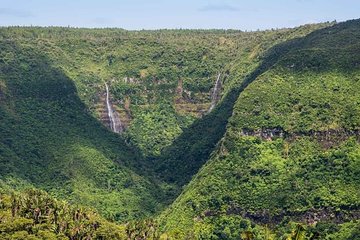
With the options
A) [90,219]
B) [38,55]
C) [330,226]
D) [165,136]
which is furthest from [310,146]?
[38,55]

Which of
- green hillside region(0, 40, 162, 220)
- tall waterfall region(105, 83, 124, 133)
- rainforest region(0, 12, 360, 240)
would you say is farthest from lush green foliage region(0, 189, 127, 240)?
tall waterfall region(105, 83, 124, 133)

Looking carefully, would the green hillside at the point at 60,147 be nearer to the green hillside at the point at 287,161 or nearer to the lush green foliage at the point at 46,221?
the green hillside at the point at 287,161

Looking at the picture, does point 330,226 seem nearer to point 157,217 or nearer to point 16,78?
point 157,217

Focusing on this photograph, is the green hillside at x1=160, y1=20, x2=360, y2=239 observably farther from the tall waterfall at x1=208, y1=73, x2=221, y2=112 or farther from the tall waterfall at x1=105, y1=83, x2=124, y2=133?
the tall waterfall at x1=105, y1=83, x2=124, y2=133

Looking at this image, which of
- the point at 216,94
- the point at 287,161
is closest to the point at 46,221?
the point at 287,161

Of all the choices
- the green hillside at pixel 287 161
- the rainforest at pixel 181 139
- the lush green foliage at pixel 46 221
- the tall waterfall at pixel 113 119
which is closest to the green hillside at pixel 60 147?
the rainforest at pixel 181 139

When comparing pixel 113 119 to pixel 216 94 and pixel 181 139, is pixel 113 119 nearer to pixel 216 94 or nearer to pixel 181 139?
pixel 181 139

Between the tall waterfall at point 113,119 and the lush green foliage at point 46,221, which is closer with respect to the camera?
the lush green foliage at point 46,221
